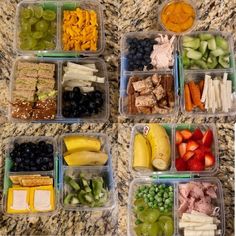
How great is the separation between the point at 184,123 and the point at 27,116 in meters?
0.74

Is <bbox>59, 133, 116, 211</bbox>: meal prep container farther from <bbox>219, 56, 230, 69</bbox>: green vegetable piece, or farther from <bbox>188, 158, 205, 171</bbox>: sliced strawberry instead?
<bbox>219, 56, 230, 69</bbox>: green vegetable piece

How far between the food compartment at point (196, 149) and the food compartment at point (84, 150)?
33 cm

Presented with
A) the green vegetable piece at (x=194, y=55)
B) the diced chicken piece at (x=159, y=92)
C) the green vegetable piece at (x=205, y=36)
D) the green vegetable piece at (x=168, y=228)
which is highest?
the green vegetable piece at (x=205, y=36)

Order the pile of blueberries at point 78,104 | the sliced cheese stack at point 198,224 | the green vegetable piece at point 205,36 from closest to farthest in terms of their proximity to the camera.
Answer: the sliced cheese stack at point 198,224 → the pile of blueberries at point 78,104 → the green vegetable piece at point 205,36

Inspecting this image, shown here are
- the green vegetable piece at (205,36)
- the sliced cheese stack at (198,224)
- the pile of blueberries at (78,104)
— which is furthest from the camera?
the green vegetable piece at (205,36)

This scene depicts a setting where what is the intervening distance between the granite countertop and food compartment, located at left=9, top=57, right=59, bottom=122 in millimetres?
45

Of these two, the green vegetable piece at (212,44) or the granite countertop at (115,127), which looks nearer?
the granite countertop at (115,127)

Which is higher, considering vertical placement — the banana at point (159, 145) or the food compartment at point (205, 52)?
the food compartment at point (205, 52)

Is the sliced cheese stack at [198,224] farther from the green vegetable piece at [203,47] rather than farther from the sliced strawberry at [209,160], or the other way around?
the green vegetable piece at [203,47]

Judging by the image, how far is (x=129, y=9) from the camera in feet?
9.84

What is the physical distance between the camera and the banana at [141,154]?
2787 millimetres

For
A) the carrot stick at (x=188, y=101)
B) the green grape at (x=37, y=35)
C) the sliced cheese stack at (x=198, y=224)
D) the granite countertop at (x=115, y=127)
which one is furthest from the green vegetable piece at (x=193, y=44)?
the sliced cheese stack at (x=198, y=224)

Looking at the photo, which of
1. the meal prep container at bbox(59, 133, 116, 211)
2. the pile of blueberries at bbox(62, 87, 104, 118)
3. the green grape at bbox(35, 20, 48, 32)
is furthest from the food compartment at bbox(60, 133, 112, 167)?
the green grape at bbox(35, 20, 48, 32)

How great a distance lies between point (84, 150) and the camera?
2.82 meters
